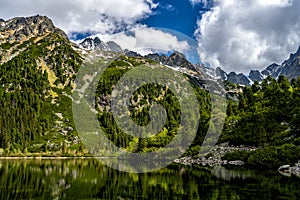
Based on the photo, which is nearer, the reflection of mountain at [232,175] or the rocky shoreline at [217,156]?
the reflection of mountain at [232,175]

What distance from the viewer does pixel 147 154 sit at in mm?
156875

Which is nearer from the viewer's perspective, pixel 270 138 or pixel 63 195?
pixel 63 195

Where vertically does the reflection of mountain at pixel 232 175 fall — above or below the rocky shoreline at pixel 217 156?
below

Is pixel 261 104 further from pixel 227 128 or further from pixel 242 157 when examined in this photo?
pixel 242 157

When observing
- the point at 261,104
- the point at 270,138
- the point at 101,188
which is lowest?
the point at 101,188

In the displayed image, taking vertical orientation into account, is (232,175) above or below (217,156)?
below

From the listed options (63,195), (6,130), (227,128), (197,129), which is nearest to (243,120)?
(227,128)

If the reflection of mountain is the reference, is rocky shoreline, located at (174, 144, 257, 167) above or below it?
above

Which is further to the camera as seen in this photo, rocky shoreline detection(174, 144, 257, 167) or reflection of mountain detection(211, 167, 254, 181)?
rocky shoreline detection(174, 144, 257, 167)

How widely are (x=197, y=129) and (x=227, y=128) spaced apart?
97.3 ft

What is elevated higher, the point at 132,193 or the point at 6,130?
the point at 6,130

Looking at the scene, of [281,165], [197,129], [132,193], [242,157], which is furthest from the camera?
[197,129]

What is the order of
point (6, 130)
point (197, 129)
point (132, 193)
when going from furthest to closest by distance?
1. point (6, 130)
2. point (197, 129)
3. point (132, 193)

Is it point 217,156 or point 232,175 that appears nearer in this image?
point 232,175
